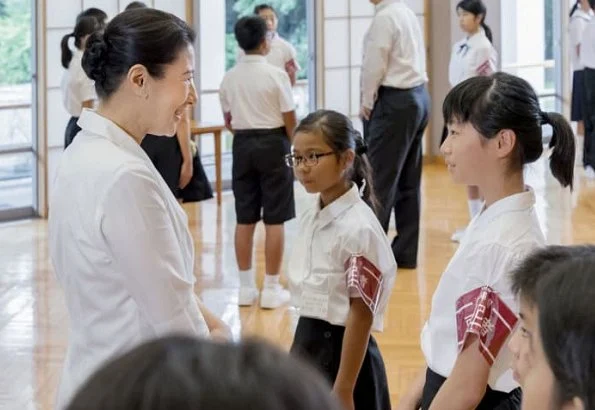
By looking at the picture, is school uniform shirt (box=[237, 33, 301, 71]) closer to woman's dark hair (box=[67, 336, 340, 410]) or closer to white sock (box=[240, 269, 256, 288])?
white sock (box=[240, 269, 256, 288])

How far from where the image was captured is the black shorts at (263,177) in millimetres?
5895

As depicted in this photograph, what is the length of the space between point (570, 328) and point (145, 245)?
1071mm

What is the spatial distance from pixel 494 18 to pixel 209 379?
10.3 meters

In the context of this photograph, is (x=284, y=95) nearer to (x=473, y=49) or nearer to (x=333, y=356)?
(x=473, y=49)

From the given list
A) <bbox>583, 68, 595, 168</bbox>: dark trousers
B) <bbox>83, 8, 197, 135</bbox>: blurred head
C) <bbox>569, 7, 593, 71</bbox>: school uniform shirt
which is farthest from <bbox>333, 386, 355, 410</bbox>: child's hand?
<bbox>569, 7, 593, 71</bbox>: school uniform shirt

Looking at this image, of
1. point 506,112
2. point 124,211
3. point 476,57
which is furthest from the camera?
point 476,57

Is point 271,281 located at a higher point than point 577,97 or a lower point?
lower

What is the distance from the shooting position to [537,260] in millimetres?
1740

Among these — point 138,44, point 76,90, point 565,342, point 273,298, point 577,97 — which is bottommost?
point 273,298

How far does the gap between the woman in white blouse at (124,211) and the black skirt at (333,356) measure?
0.88 metres

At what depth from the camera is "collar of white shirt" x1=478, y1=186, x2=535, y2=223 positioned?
7.80ft

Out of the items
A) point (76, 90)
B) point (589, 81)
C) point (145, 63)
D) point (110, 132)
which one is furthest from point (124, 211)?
point (589, 81)

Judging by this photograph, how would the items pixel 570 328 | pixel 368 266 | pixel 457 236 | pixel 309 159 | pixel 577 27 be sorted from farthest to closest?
pixel 577 27
pixel 457 236
pixel 309 159
pixel 368 266
pixel 570 328

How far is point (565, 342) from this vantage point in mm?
1269
